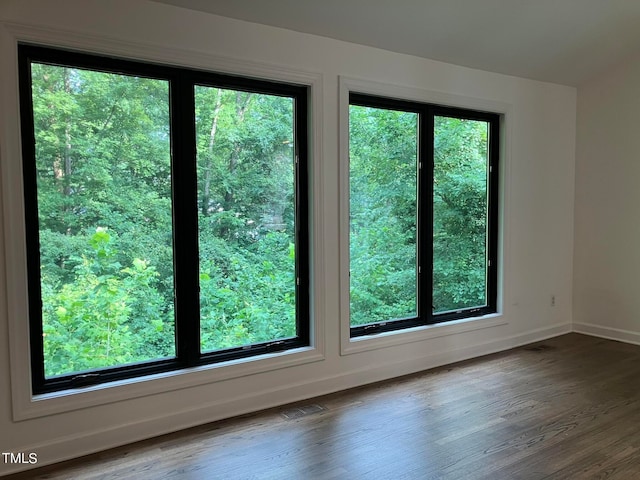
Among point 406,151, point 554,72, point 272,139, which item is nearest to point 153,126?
point 272,139

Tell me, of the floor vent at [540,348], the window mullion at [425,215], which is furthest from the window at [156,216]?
the floor vent at [540,348]

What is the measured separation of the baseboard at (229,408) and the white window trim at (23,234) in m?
0.17

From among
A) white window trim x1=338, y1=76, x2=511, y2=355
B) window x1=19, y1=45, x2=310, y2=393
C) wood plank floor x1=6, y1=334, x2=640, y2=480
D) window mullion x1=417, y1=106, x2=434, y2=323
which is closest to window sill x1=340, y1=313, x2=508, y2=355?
white window trim x1=338, y1=76, x2=511, y2=355

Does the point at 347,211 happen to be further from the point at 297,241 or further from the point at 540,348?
the point at 540,348

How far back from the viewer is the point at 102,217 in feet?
9.13

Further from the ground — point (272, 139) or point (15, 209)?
point (272, 139)

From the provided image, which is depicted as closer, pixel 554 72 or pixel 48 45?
pixel 48 45

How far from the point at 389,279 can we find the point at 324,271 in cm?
73

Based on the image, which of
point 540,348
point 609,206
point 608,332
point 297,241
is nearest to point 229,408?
point 297,241

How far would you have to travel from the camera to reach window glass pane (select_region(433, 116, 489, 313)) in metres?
4.25

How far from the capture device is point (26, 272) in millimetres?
2527

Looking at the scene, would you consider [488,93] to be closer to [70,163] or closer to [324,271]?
[324,271]

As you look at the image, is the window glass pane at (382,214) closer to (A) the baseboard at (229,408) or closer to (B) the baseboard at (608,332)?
(A) the baseboard at (229,408)

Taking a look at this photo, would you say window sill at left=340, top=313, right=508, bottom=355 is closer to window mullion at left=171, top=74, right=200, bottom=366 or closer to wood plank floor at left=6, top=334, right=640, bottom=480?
wood plank floor at left=6, top=334, right=640, bottom=480
